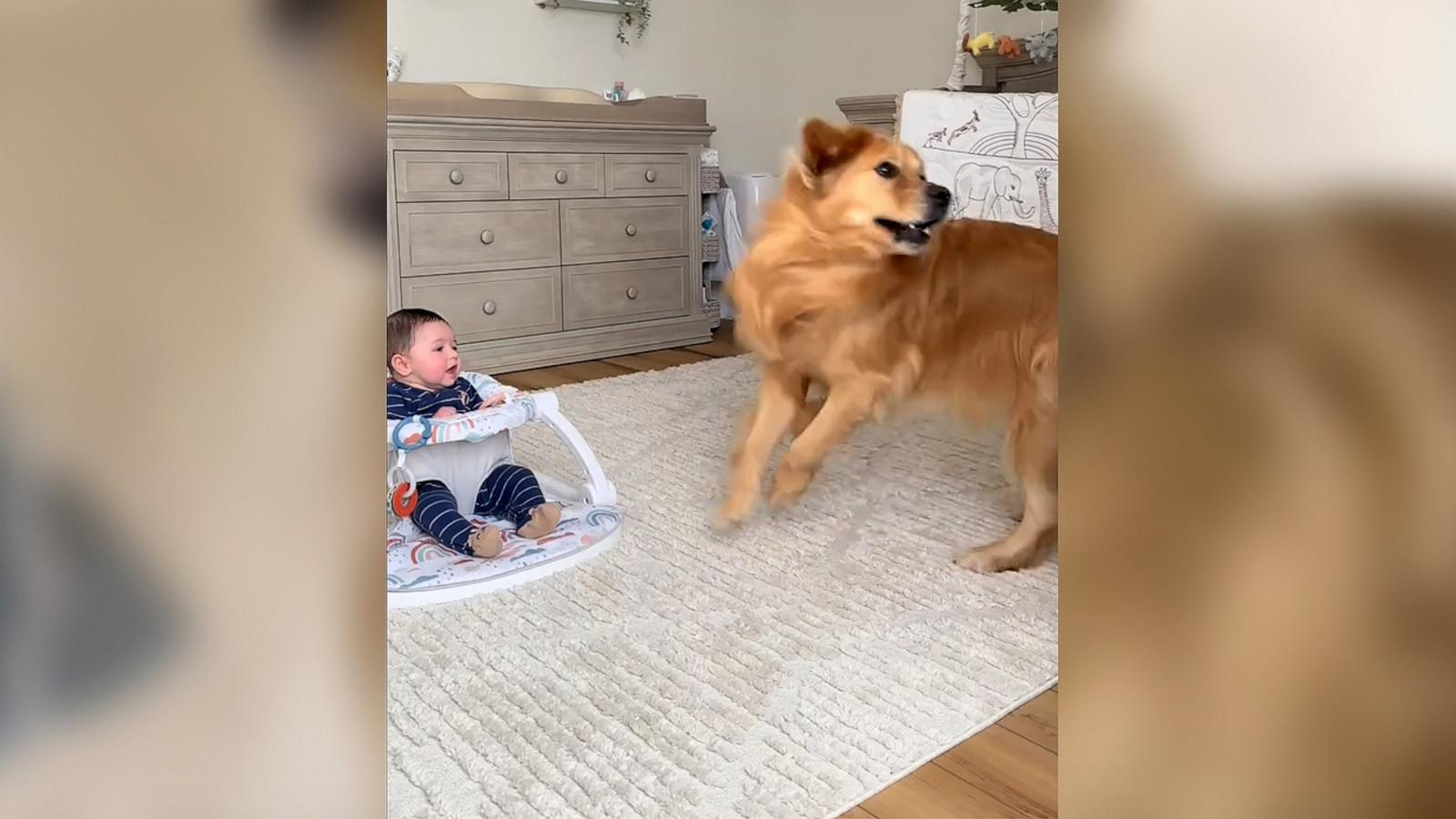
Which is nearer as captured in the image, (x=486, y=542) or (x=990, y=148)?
(x=486, y=542)

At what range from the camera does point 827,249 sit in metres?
1.53

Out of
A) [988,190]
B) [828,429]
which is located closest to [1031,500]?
[828,429]

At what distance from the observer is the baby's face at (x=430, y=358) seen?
1544 mm

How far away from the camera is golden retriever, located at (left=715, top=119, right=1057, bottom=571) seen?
1465 mm

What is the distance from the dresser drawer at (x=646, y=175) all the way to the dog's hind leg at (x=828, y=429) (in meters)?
1.65

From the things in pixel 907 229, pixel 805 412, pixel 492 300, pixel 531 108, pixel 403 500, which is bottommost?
pixel 403 500

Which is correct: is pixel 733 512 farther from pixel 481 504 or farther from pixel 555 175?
pixel 555 175

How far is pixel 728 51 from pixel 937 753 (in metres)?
3.29

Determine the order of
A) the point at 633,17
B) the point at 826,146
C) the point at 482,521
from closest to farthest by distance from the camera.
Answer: the point at 826,146 → the point at 482,521 → the point at 633,17

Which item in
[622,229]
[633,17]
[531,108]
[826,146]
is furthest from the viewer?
[633,17]

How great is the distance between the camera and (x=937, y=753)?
3.11ft

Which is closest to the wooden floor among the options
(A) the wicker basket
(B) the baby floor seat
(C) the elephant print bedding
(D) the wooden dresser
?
(B) the baby floor seat
